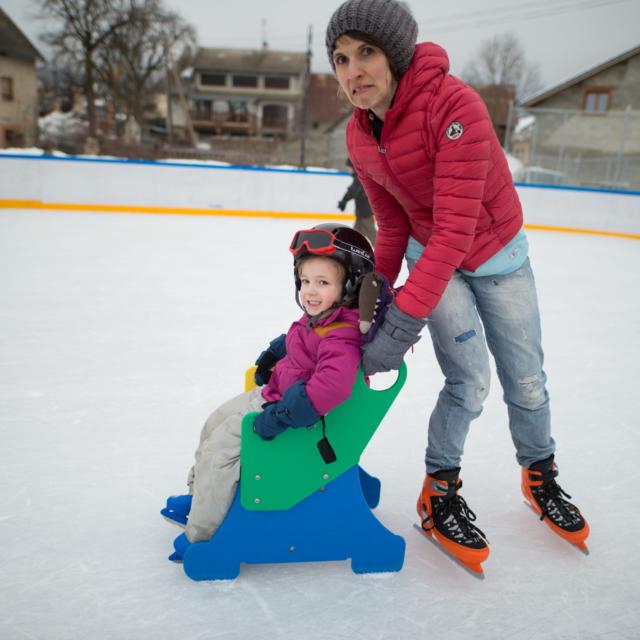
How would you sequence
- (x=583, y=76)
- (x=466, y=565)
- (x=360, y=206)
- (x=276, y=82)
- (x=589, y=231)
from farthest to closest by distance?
(x=276, y=82)
(x=583, y=76)
(x=589, y=231)
(x=360, y=206)
(x=466, y=565)

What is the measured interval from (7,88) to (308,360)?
870 inches

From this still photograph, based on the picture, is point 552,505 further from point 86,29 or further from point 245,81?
point 245,81

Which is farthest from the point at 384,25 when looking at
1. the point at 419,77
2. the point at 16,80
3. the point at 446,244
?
the point at 16,80

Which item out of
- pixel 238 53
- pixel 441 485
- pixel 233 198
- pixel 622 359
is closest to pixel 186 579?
pixel 441 485

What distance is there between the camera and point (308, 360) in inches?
51.2

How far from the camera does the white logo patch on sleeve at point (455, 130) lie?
3.72 ft

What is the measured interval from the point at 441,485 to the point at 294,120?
28.1m

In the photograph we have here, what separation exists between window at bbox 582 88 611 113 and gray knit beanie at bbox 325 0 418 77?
17.5 m

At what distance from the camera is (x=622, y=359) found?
116 inches

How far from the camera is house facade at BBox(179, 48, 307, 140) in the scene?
27.6 m

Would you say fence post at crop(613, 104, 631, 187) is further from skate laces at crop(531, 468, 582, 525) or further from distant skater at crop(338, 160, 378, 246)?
skate laces at crop(531, 468, 582, 525)

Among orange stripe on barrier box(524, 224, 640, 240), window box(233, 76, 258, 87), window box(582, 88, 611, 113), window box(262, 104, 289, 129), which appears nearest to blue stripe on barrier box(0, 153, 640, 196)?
orange stripe on barrier box(524, 224, 640, 240)

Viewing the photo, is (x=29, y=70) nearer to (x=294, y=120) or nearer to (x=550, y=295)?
(x=294, y=120)

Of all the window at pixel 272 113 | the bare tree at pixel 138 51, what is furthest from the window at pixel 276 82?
the bare tree at pixel 138 51
